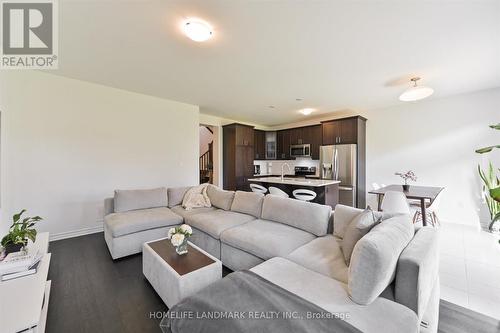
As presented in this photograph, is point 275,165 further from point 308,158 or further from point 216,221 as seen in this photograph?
point 216,221

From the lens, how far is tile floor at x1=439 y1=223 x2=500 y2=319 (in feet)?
6.31

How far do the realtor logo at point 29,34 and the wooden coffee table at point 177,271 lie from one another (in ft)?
8.60

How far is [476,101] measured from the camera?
13.2ft

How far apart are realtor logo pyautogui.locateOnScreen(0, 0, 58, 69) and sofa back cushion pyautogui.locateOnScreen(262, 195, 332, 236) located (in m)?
3.16

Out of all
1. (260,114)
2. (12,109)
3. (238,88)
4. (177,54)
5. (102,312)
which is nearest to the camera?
(102,312)

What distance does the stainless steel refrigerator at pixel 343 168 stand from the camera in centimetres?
502

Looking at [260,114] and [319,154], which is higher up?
[260,114]

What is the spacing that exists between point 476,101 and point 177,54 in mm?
5730

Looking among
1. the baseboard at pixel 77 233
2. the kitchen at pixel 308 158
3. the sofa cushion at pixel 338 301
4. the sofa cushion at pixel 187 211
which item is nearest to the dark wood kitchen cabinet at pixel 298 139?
the kitchen at pixel 308 158

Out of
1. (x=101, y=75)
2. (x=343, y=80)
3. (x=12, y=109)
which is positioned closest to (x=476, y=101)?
(x=343, y=80)

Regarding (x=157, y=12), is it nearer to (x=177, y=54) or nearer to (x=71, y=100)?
(x=177, y=54)

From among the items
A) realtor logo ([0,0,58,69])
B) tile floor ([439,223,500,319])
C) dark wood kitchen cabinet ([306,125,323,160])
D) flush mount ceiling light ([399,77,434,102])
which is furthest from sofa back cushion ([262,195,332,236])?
dark wood kitchen cabinet ([306,125,323,160])

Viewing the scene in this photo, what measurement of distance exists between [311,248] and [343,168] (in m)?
3.73

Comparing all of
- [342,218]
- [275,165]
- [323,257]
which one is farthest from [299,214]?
[275,165]
